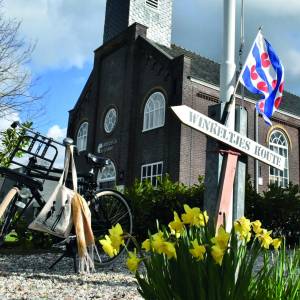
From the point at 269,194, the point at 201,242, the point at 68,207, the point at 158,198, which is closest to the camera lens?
the point at 201,242

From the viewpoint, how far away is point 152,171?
72.0ft

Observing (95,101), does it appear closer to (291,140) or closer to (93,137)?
(93,137)

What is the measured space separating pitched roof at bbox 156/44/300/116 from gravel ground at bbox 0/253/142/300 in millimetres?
16928

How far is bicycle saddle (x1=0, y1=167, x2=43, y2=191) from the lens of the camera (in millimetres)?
5277

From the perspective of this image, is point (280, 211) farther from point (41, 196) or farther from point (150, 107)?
point (150, 107)

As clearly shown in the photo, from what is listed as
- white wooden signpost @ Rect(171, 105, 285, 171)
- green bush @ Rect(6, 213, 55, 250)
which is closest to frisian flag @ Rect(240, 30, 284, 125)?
white wooden signpost @ Rect(171, 105, 285, 171)

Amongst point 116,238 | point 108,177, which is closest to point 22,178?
point 116,238

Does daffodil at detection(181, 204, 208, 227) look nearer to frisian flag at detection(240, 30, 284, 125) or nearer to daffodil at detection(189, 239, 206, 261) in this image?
daffodil at detection(189, 239, 206, 261)

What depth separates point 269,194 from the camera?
27.9 feet

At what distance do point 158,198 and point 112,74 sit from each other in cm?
1880

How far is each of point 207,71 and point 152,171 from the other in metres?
7.23

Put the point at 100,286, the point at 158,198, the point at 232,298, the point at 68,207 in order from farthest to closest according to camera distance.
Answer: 1. the point at 158,198
2. the point at 68,207
3. the point at 100,286
4. the point at 232,298

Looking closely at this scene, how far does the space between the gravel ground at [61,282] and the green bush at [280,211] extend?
11.0 ft

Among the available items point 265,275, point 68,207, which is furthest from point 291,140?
point 265,275
